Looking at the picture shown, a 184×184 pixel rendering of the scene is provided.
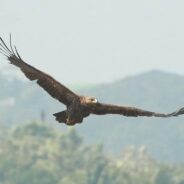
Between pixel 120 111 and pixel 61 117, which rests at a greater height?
pixel 120 111

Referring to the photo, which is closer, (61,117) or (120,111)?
(61,117)

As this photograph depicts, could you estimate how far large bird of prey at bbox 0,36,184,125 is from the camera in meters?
21.6

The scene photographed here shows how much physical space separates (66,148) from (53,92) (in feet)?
531

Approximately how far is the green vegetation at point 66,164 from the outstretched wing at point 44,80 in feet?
467

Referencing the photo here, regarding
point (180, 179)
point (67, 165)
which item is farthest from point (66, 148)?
point (180, 179)

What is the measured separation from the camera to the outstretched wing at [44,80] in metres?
22.2

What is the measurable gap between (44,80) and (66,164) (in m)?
157

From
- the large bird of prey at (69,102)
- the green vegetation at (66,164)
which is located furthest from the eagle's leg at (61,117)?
the green vegetation at (66,164)

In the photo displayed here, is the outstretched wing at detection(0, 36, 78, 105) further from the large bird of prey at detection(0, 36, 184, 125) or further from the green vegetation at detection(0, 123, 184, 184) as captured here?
the green vegetation at detection(0, 123, 184, 184)

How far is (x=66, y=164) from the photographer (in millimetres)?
179750

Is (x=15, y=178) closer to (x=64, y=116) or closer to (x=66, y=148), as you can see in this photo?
(x=66, y=148)

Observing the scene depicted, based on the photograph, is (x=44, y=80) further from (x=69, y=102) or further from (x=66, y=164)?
(x=66, y=164)

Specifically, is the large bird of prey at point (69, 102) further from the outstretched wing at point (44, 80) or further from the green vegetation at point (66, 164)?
the green vegetation at point (66, 164)

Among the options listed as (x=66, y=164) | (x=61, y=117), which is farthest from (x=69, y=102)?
(x=66, y=164)
